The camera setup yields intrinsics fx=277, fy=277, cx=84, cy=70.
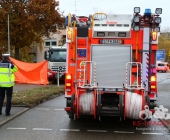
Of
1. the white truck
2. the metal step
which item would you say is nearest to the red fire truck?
the metal step

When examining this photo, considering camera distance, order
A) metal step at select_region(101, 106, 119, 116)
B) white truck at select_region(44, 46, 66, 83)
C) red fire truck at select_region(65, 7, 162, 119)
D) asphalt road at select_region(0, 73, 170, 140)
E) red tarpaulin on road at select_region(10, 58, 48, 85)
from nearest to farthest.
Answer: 1. asphalt road at select_region(0, 73, 170, 140)
2. metal step at select_region(101, 106, 119, 116)
3. red fire truck at select_region(65, 7, 162, 119)
4. red tarpaulin on road at select_region(10, 58, 48, 85)
5. white truck at select_region(44, 46, 66, 83)

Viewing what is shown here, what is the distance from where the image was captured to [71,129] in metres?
7.00

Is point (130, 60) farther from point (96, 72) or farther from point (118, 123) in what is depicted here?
point (118, 123)

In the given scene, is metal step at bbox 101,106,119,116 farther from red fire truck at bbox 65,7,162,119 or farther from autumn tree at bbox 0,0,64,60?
autumn tree at bbox 0,0,64,60

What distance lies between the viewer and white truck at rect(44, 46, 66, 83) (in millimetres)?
20500

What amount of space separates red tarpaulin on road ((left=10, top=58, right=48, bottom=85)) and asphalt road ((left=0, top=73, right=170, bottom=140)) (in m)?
11.2

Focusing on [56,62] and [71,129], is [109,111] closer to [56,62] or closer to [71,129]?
[71,129]

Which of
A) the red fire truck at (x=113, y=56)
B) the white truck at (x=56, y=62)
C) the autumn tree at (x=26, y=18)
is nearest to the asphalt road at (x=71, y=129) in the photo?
the red fire truck at (x=113, y=56)

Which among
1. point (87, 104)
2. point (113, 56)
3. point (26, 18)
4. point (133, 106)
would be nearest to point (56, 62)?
point (26, 18)

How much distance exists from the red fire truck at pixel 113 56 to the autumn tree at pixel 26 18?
22528 millimetres

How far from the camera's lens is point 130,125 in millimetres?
7590

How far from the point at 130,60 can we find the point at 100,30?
111 centimetres

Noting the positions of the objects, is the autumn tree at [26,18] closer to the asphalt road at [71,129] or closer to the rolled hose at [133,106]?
the asphalt road at [71,129]

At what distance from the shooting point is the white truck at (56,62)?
2050 centimetres
